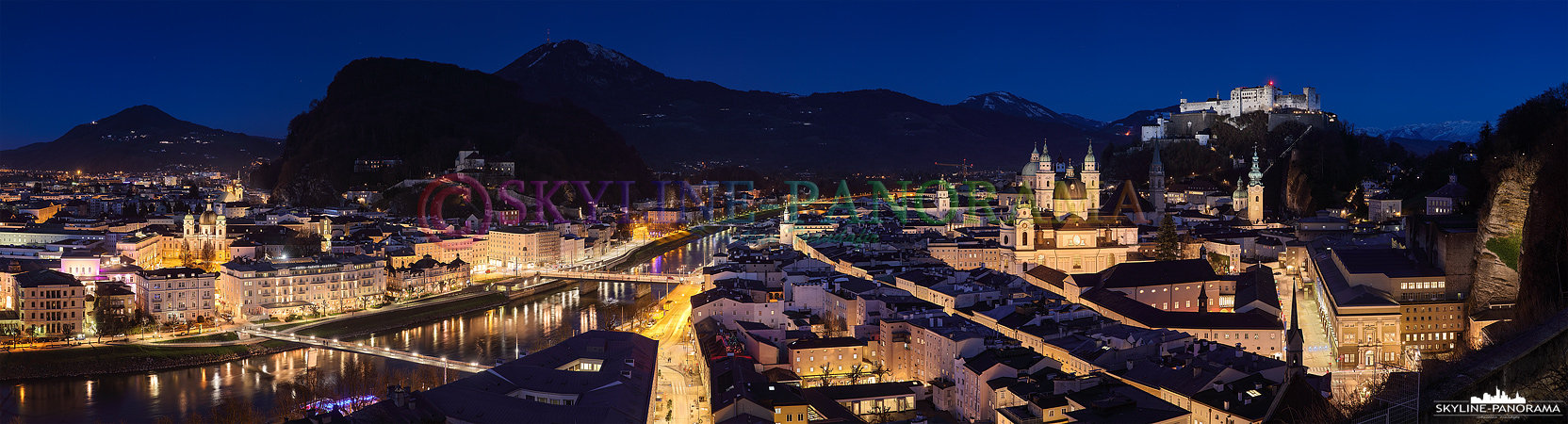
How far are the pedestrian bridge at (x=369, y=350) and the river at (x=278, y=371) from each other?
6.9 inches

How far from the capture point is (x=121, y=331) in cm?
1378

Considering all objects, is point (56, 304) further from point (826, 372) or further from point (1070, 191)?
point (1070, 191)

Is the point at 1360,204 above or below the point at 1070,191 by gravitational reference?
below

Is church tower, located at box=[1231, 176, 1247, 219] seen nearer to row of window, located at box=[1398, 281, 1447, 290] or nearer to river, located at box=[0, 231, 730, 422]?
row of window, located at box=[1398, 281, 1447, 290]

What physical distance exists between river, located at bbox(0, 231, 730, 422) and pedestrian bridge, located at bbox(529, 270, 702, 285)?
2.19m

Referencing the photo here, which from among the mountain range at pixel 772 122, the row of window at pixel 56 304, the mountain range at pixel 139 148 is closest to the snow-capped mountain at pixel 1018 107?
the mountain range at pixel 772 122

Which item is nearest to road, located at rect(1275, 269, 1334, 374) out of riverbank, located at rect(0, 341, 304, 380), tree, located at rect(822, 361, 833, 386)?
tree, located at rect(822, 361, 833, 386)

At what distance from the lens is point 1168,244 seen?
19266mm

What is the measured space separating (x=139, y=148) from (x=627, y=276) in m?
43.5

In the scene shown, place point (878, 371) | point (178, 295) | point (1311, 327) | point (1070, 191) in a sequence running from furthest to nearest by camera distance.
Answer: point (1070, 191) < point (178, 295) < point (1311, 327) < point (878, 371)

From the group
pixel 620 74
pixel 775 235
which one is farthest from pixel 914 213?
pixel 620 74

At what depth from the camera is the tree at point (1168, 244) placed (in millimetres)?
19078

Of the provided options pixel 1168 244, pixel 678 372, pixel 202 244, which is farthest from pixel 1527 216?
pixel 202 244

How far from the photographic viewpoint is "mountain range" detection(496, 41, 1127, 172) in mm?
65188
